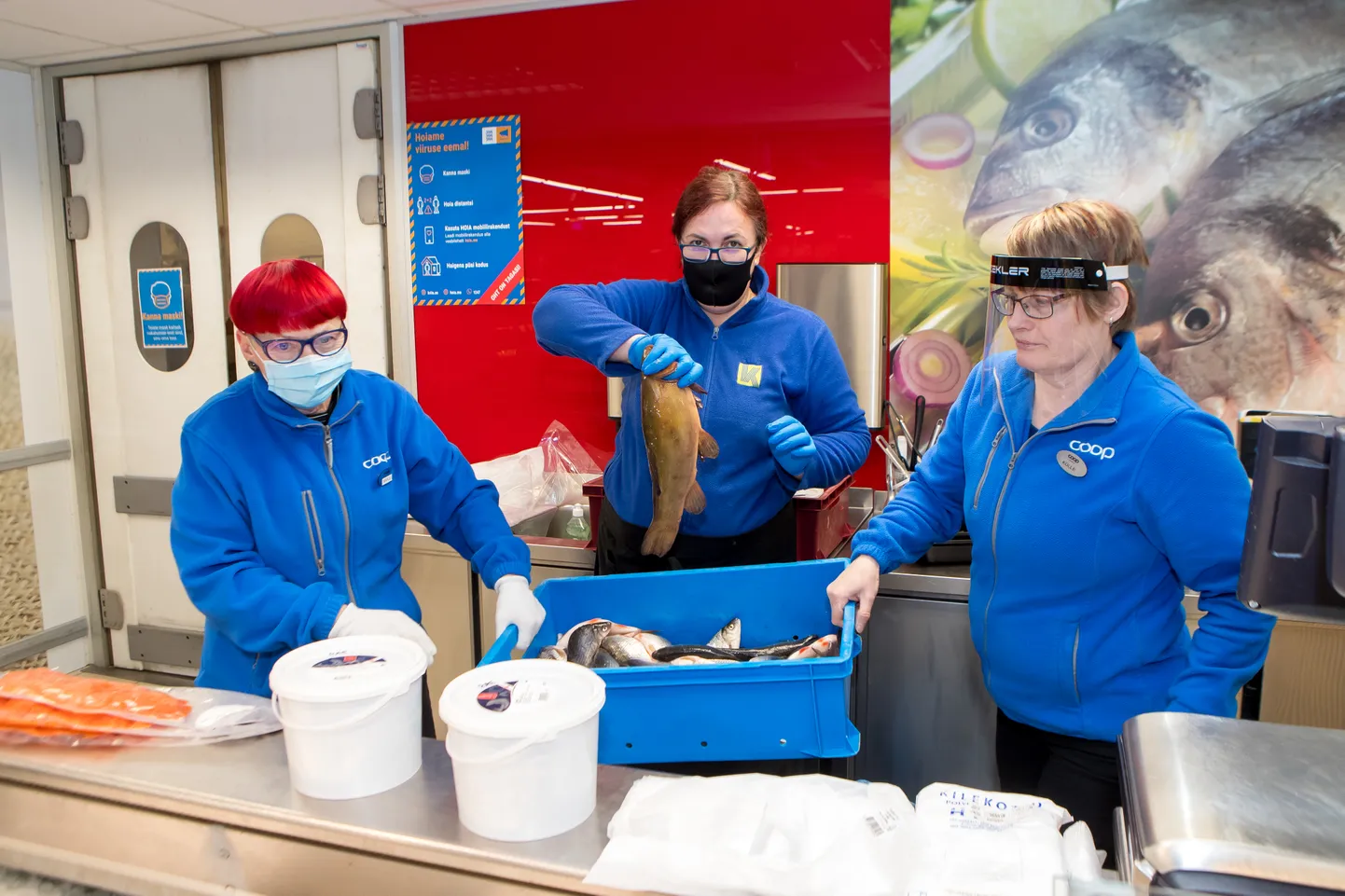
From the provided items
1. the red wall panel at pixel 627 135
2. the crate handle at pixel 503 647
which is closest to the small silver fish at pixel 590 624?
the crate handle at pixel 503 647

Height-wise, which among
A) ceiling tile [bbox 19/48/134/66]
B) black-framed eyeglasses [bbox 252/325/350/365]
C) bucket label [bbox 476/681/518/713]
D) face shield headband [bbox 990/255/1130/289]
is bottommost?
bucket label [bbox 476/681/518/713]

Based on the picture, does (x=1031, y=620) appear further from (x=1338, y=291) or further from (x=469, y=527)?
(x=1338, y=291)

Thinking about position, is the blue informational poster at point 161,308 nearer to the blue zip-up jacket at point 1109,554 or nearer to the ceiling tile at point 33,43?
the ceiling tile at point 33,43

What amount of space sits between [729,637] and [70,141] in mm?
4245

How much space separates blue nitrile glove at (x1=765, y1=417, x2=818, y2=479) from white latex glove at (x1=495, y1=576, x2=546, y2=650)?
27.0 inches

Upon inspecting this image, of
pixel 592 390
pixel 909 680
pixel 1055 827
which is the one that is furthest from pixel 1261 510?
pixel 592 390

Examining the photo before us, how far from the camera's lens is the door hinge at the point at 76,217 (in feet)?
14.7

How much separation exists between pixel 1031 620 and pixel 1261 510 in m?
0.81

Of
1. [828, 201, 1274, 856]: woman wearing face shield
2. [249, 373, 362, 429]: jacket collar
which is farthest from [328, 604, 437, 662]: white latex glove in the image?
[828, 201, 1274, 856]: woman wearing face shield

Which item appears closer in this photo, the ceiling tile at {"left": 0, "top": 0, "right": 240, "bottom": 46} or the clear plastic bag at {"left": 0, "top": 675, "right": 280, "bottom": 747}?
the clear plastic bag at {"left": 0, "top": 675, "right": 280, "bottom": 747}

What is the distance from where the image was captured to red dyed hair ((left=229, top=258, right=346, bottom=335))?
1807 millimetres

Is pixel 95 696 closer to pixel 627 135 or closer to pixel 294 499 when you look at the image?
pixel 294 499

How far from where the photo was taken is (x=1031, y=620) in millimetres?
1724

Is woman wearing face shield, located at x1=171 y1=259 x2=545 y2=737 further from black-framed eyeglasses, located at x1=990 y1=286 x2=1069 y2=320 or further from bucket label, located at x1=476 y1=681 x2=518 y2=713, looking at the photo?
black-framed eyeglasses, located at x1=990 y1=286 x2=1069 y2=320
